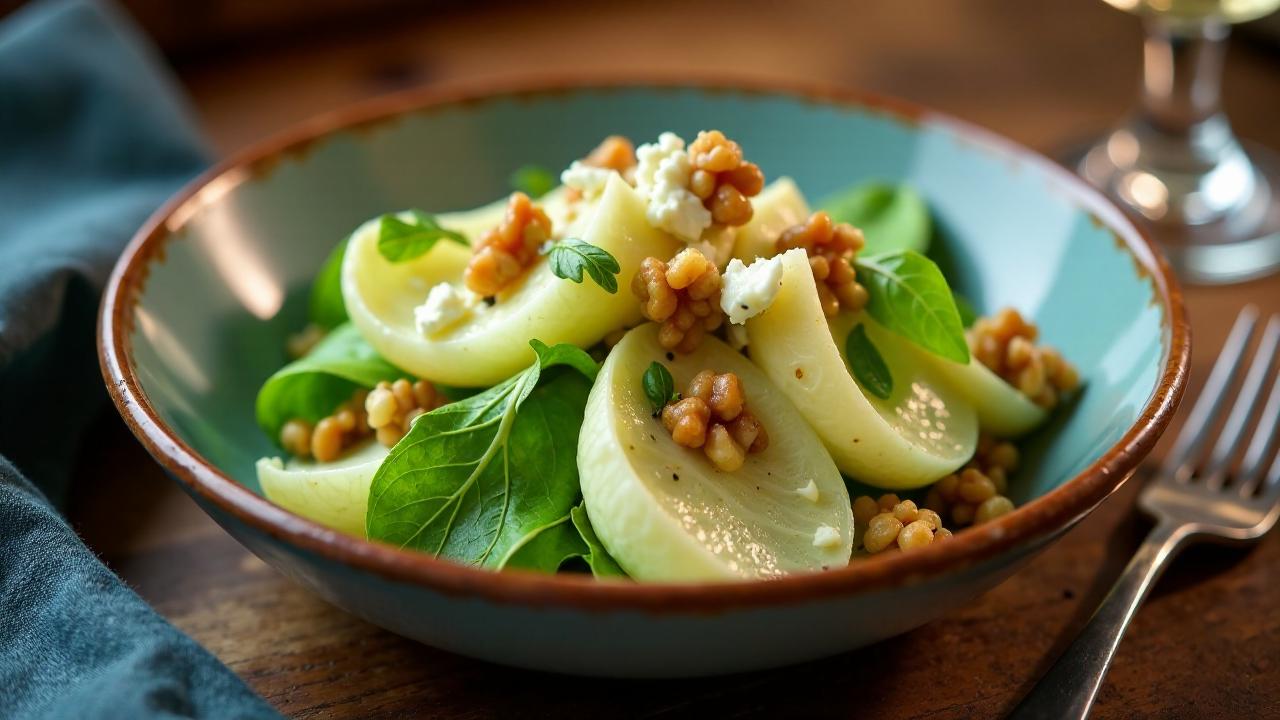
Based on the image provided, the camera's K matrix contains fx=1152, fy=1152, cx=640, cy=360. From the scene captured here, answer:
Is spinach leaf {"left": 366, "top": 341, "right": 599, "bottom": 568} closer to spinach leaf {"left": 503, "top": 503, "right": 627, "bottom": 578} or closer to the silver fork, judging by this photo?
spinach leaf {"left": 503, "top": 503, "right": 627, "bottom": 578}

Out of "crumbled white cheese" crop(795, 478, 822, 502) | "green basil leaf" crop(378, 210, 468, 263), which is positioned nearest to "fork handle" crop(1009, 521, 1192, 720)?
"crumbled white cheese" crop(795, 478, 822, 502)

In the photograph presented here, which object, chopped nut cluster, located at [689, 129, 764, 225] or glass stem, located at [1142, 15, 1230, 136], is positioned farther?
glass stem, located at [1142, 15, 1230, 136]

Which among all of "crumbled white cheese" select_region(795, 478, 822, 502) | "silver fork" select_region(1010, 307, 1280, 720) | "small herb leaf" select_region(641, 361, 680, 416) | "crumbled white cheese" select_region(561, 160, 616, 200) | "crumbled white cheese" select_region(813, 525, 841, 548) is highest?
"crumbled white cheese" select_region(561, 160, 616, 200)

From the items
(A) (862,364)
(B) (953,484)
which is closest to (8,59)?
(A) (862,364)

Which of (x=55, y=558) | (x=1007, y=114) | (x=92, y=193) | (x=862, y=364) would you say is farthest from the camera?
(x=1007, y=114)

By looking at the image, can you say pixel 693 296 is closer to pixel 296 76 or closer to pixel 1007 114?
pixel 1007 114

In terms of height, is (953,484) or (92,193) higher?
(92,193)

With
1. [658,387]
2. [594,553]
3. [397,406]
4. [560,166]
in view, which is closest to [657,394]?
[658,387]
